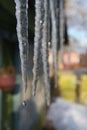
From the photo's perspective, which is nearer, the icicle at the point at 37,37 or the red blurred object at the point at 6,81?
the icicle at the point at 37,37

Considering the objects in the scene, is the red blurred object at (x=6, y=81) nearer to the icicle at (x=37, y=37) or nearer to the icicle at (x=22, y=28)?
the icicle at (x=37, y=37)

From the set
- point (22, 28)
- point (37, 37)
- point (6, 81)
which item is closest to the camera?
point (22, 28)

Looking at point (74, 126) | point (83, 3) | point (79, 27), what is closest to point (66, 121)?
point (74, 126)

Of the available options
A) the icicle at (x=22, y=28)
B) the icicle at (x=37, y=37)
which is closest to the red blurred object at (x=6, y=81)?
the icicle at (x=37, y=37)

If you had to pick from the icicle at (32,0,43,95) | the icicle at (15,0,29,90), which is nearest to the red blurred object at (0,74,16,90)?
the icicle at (32,0,43,95)

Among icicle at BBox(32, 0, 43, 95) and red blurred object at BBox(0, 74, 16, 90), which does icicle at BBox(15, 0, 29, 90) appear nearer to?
icicle at BBox(32, 0, 43, 95)

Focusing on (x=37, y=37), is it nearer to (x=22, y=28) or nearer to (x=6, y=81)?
(x=22, y=28)

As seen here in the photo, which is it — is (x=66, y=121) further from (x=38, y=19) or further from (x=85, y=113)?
(x=38, y=19)

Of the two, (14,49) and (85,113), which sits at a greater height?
(14,49)

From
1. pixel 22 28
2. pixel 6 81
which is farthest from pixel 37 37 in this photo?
pixel 6 81

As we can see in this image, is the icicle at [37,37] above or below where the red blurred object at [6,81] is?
above

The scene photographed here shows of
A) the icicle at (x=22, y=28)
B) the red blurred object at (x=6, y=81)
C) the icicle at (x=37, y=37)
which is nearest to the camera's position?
the icicle at (x=22, y=28)
